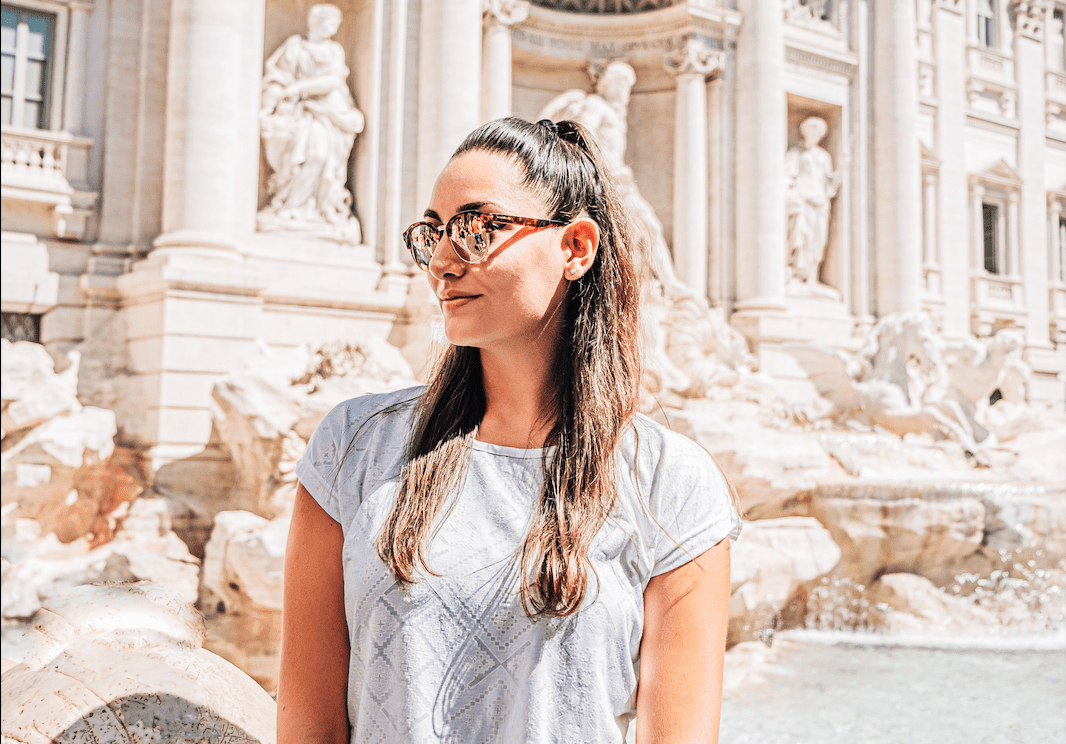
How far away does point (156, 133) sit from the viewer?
9.19m

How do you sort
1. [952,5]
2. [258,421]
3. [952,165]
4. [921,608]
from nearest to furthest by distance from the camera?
[258,421] → [921,608] → [952,165] → [952,5]

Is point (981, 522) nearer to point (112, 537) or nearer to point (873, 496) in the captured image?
point (873, 496)

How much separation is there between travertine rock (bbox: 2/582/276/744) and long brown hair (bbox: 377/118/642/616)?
641mm

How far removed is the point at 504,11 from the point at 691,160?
3.62 meters

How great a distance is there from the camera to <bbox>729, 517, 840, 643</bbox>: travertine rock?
648cm

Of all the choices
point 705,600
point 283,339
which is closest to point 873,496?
point 283,339

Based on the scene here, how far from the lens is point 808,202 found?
1445 centimetres

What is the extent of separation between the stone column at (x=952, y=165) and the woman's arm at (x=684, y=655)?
18.3 m

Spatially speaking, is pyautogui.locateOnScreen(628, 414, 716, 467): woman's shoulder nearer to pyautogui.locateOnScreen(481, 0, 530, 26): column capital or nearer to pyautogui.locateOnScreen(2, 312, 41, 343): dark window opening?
pyautogui.locateOnScreen(2, 312, 41, 343): dark window opening

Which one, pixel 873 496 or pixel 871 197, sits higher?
pixel 871 197

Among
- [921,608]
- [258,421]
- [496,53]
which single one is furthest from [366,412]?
[496,53]

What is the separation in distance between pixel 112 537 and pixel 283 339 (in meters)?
2.76

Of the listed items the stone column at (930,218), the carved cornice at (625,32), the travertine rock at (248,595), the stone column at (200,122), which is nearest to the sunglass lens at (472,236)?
the travertine rock at (248,595)

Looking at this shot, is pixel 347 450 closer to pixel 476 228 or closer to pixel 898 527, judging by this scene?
pixel 476 228
